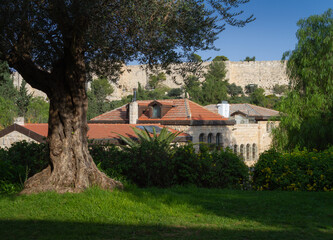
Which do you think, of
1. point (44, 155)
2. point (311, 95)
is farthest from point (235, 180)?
point (311, 95)

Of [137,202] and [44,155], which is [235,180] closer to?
[137,202]

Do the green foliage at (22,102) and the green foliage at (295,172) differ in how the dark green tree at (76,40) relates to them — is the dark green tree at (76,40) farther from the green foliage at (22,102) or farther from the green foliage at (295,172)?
the green foliage at (22,102)

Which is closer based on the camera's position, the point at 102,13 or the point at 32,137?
the point at 102,13

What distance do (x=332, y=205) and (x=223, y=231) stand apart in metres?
3.06

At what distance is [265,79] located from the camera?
83000 mm

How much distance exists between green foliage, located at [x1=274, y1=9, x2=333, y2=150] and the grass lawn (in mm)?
9516

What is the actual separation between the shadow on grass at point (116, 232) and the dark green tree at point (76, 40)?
6.22 ft

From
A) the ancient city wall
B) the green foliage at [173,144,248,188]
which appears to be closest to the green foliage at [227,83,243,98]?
the ancient city wall

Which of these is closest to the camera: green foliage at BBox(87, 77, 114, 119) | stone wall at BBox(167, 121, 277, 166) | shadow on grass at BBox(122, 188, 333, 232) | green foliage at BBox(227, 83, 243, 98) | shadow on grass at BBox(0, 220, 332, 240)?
shadow on grass at BBox(0, 220, 332, 240)

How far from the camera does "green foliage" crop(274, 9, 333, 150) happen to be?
17.2 metres

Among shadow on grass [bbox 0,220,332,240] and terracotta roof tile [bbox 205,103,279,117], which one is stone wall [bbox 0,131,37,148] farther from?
terracotta roof tile [bbox 205,103,279,117]

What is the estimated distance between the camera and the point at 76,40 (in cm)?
757

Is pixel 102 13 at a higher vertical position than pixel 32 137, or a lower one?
higher

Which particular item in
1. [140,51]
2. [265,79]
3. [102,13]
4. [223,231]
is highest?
[265,79]
